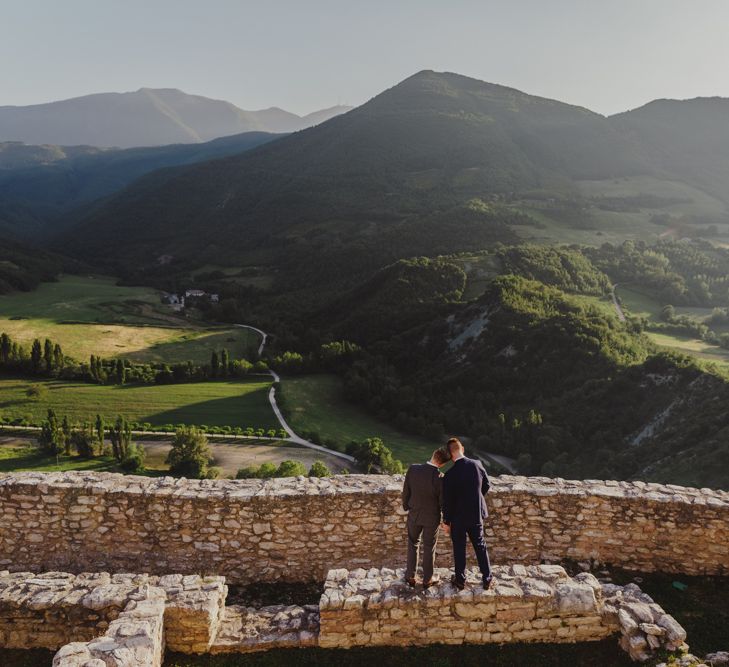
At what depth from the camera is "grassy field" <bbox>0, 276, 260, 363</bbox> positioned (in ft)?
245

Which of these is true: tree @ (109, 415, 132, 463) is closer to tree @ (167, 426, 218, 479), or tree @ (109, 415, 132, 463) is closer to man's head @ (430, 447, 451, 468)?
tree @ (167, 426, 218, 479)

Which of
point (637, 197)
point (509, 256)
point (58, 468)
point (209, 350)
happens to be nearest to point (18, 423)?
point (58, 468)

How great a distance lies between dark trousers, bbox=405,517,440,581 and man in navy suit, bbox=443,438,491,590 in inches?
11.2

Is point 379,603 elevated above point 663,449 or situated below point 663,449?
above

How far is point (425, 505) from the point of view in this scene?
7.28 m

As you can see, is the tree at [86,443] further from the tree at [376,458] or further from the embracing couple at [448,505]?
the embracing couple at [448,505]

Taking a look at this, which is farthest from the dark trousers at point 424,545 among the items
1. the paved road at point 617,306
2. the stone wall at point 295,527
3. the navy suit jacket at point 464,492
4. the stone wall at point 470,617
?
the paved road at point 617,306

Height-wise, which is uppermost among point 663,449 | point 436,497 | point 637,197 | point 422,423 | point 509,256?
point 637,197

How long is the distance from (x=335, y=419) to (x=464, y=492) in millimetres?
48671

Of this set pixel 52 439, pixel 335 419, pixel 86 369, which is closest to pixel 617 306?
pixel 335 419

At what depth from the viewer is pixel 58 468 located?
34.3 metres

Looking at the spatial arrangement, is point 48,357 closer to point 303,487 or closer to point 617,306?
point 303,487

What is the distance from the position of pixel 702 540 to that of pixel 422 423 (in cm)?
4426

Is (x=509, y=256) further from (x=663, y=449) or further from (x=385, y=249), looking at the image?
(x=663, y=449)
